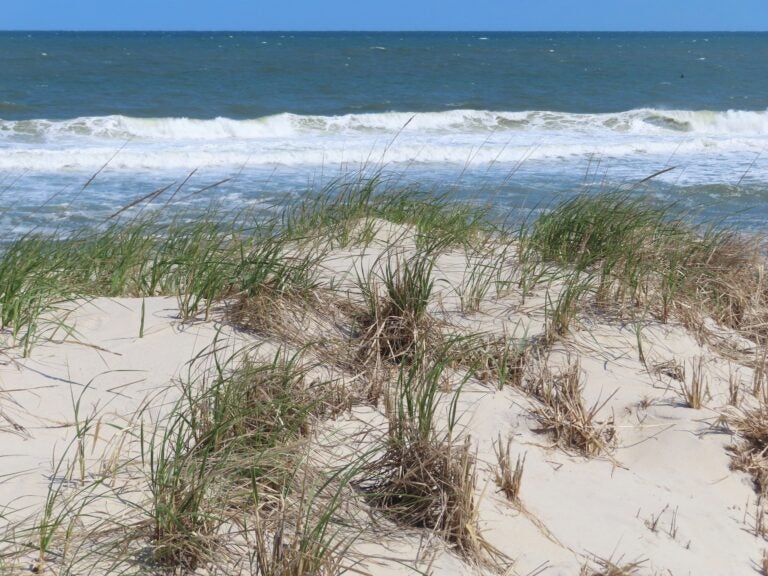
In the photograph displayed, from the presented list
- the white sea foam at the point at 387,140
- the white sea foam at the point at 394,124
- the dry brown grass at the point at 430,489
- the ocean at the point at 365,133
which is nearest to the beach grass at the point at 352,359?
the dry brown grass at the point at 430,489

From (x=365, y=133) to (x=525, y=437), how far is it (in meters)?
17.7

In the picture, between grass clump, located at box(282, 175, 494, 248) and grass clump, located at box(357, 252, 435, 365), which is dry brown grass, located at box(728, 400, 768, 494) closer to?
grass clump, located at box(357, 252, 435, 365)

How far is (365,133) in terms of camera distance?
2042 centimetres

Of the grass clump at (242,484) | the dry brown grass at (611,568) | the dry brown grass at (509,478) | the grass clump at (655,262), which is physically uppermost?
the grass clump at (655,262)

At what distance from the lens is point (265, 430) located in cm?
271

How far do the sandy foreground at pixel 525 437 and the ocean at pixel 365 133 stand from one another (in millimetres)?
936

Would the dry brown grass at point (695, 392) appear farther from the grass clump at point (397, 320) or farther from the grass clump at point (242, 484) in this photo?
the grass clump at point (242, 484)

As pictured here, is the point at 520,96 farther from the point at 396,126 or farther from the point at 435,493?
the point at 435,493

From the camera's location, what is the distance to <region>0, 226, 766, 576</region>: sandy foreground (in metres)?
2.49

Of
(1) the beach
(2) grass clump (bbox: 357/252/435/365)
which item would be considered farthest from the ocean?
(2) grass clump (bbox: 357/252/435/365)

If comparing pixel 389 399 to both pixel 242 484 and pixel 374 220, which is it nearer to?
pixel 242 484

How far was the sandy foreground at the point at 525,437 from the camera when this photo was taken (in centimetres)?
249

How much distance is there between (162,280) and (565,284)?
1.96 m

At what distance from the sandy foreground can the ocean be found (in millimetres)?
936
